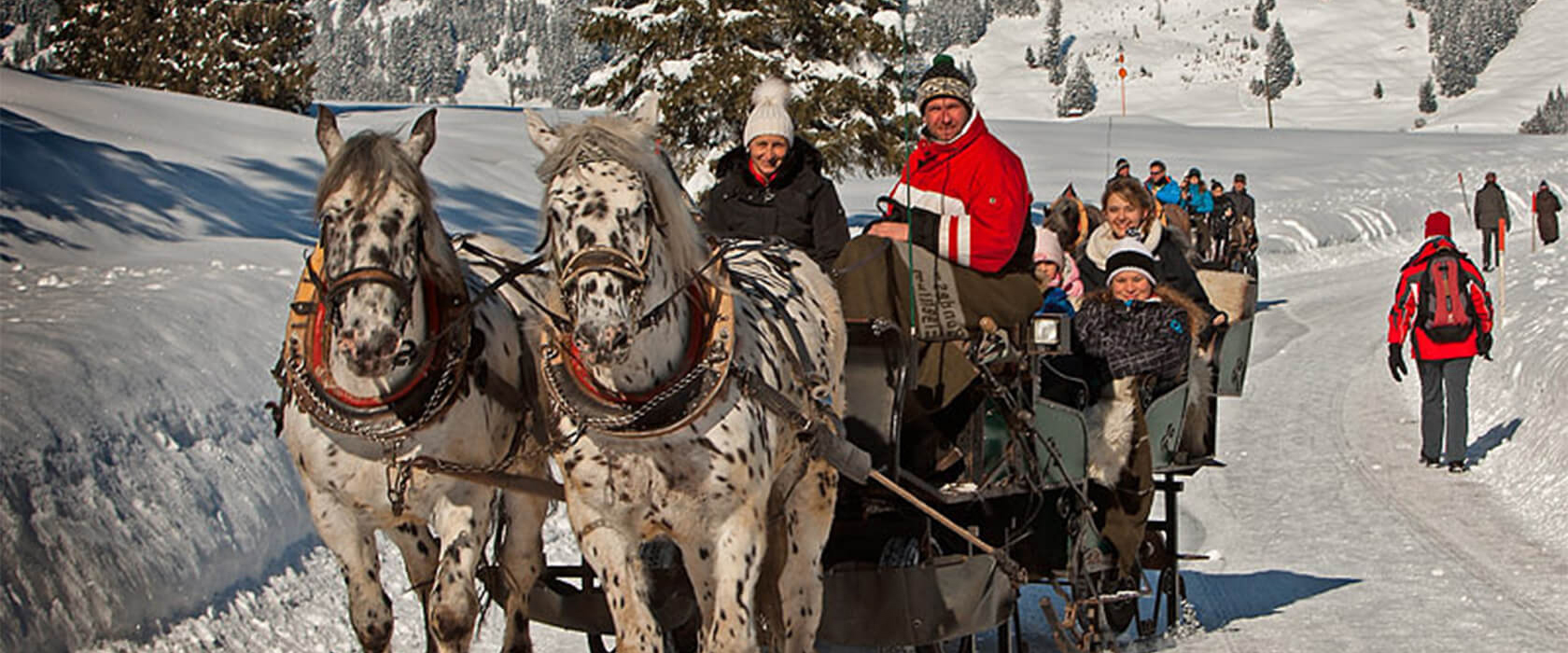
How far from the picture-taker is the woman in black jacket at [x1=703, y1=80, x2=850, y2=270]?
7254 millimetres

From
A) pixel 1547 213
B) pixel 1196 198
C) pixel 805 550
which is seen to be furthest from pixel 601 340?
pixel 1547 213

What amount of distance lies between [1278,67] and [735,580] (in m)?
146

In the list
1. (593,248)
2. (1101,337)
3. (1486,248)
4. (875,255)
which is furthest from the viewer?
(1486,248)

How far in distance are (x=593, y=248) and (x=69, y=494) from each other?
4013 millimetres

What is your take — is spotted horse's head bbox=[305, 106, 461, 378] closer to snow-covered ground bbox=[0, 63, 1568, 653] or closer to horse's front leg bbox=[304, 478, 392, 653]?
Answer: horse's front leg bbox=[304, 478, 392, 653]

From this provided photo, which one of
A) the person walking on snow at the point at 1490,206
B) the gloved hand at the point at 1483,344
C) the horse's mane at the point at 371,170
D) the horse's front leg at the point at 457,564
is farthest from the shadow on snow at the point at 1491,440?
the person walking on snow at the point at 1490,206

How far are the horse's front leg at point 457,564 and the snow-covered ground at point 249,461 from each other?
1955 millimetres

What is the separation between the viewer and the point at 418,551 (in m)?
5.90

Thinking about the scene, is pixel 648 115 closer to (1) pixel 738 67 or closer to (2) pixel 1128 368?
(2) pixel 1128 368

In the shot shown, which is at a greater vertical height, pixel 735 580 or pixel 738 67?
pixel 738 67

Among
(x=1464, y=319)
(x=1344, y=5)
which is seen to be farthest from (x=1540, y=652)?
(x=1344, y=5)

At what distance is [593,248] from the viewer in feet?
14.8

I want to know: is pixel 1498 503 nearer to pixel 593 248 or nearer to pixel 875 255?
pixel 875 255

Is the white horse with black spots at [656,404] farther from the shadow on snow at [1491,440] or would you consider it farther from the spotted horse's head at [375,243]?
the shadow on snow at [1491,440]
